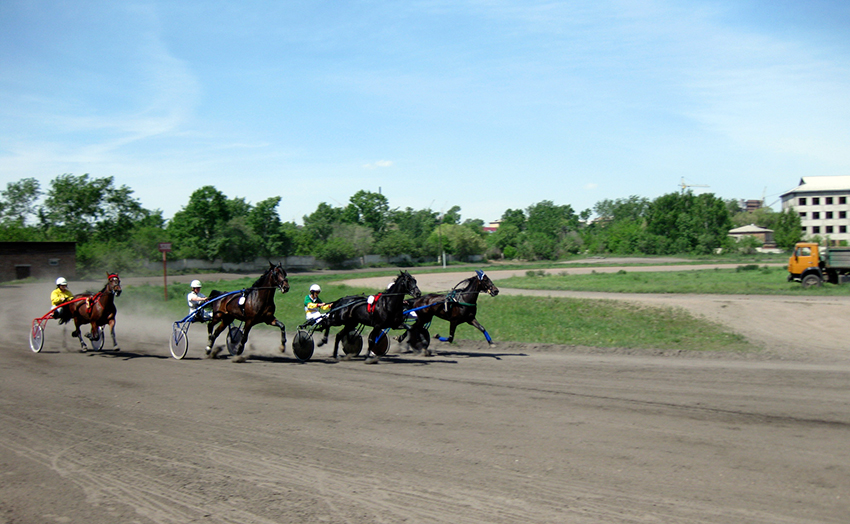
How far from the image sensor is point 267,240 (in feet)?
259

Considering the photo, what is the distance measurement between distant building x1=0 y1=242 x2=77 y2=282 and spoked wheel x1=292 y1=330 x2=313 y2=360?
49.7 m

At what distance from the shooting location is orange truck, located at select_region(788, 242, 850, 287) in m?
31.0

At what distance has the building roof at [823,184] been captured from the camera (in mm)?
118688

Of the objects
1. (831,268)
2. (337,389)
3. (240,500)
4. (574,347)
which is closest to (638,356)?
(574,347)

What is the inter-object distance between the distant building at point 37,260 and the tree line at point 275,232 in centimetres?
342

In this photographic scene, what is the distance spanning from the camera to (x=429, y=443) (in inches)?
269

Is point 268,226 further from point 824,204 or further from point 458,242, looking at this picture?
point 824,204

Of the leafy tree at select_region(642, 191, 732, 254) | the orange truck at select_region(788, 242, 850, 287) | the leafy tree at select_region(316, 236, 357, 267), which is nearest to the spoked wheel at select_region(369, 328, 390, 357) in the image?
the orange truck at select_region(788, 242, 850, 287)

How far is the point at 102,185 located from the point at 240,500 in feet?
265

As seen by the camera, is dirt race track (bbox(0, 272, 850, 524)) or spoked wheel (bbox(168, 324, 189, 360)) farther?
spoked wheel (bbox(168, 324, 189, 360))

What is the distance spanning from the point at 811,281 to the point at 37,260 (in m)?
60.6

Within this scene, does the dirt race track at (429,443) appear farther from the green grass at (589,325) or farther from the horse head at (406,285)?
the green grass at (589,325)

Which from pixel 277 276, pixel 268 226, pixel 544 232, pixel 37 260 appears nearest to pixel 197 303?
pixel 277 276

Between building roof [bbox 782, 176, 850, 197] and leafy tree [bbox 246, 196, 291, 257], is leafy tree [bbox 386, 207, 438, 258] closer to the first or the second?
leafy tree [bbox 246, 196, 291, 257]
